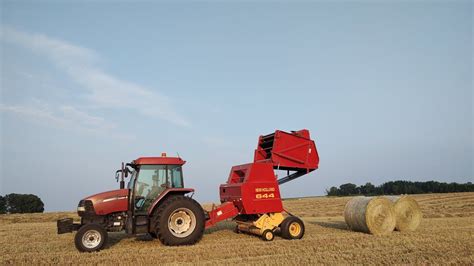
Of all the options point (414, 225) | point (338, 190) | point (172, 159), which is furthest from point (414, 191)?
point (172, 159)

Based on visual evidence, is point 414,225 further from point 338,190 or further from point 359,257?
point 338,190

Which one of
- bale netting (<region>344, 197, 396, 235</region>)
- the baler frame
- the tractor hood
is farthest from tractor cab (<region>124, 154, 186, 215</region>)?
bale netting (<region>344, 197, 396, 235</region>)

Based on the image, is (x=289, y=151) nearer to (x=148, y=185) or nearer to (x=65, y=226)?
(x=148, y=185)

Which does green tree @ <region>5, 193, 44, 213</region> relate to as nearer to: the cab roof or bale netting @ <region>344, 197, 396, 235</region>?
the cab roof

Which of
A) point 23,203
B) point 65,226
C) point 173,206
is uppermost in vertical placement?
point 23,203

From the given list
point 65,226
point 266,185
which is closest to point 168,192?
point 65,226

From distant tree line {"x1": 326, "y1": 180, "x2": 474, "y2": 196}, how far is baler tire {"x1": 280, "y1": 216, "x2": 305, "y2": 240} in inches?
1470

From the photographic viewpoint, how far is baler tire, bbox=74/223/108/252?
25.0 feet

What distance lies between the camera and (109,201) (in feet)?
27.5

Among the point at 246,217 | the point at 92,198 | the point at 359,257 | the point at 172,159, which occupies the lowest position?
the point at 359,257

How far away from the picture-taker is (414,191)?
4784 centimetres

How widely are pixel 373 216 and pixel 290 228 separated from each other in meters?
2.31

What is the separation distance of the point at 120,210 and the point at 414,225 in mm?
7640

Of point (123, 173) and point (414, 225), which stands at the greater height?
point (123, 173)
